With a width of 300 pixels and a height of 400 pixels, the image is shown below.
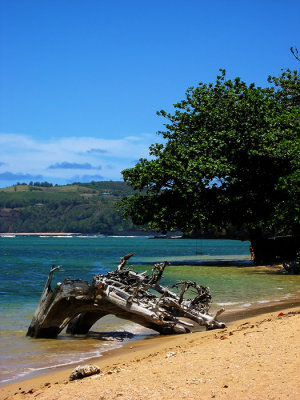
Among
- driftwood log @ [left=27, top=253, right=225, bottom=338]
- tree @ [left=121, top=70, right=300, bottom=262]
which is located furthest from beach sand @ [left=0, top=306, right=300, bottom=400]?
tree @ [left=121, top=70, right=300, bottom=262]

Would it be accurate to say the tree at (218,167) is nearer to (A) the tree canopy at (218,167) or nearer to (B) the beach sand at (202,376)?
(A) the tree canopy at (218,167)

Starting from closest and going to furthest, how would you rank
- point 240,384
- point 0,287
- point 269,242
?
point 240,384, point 0,287, point 269,242

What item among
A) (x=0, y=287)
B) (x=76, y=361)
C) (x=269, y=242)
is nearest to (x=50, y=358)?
(x=76, y=361)

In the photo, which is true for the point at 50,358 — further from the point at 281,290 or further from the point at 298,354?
the point at 281,290

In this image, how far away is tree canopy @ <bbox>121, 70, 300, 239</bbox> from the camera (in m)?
37.2

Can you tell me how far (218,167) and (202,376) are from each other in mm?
29602

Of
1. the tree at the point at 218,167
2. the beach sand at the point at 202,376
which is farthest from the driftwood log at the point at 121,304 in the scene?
the tree at the point at 218,167

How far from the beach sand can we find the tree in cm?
2718

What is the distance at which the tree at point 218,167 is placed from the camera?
37250 mm

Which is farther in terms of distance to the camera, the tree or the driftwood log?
the tree

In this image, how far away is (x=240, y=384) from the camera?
23.1 ft

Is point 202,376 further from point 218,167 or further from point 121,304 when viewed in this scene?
point 218,167

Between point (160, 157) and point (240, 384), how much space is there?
1273 inches

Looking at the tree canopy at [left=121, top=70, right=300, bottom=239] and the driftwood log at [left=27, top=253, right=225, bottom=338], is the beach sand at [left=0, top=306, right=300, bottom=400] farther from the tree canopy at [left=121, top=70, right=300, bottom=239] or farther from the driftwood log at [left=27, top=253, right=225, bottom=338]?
the tree canopy at [left=121, top=70, right=300, bottom=239]
